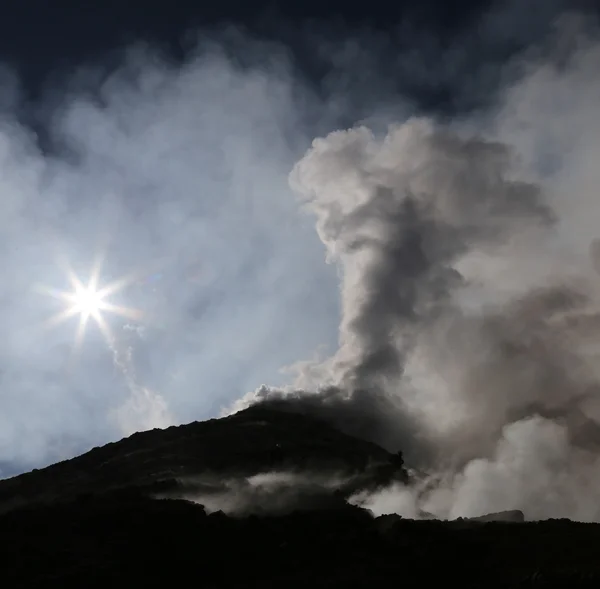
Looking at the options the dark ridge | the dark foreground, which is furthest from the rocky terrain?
the dark ridge

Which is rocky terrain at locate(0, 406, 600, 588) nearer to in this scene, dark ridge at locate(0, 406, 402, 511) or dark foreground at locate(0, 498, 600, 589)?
dark foreground at locate(0, 498, 600, 589)

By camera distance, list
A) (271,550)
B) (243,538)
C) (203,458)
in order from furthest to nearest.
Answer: (203,458) < (243,538) < (271,550)

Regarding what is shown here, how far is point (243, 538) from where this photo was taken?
59.7 m

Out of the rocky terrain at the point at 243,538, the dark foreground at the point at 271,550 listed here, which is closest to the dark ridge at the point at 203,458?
the rocky terrain at the point at 243,538

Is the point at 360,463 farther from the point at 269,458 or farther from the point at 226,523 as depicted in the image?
the point at 226,523

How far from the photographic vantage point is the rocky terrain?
50.5 m

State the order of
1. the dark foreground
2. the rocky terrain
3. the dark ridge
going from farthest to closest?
1. the dark ridge
2. the rocky terrain
3. the dark foreground

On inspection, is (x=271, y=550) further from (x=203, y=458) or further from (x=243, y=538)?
(x=203, y=458)

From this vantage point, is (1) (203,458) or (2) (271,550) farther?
(1) (203,458)

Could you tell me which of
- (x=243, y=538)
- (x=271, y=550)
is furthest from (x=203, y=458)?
(x=271, y=550)

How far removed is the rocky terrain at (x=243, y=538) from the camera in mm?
50531

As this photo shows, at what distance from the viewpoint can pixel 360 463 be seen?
104625mm

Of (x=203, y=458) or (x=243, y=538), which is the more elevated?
(x=203, y=458)

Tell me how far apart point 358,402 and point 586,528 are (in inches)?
3249
